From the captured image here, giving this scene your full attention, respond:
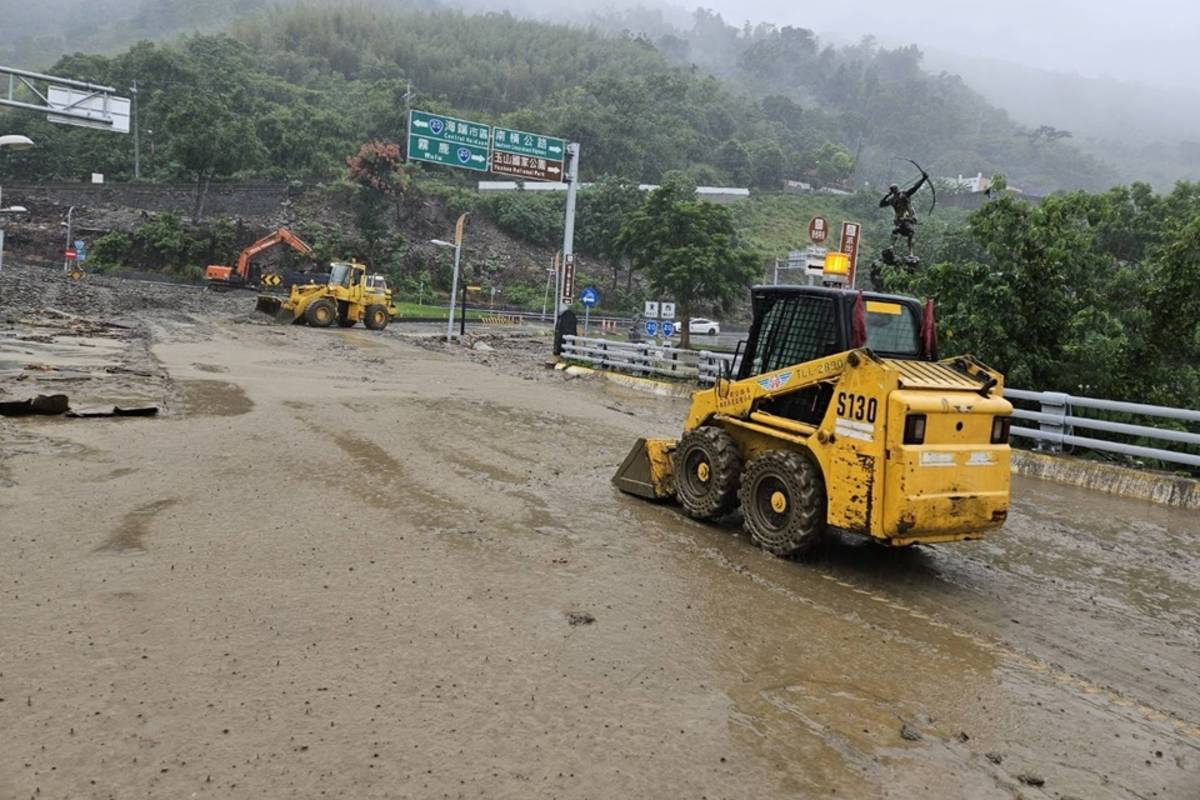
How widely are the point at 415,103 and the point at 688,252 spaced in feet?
216

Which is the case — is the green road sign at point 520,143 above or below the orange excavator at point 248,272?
above

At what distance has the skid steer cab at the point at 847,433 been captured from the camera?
246 inches

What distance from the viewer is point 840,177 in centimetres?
12006

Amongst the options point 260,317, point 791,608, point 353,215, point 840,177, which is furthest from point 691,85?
point 791,608

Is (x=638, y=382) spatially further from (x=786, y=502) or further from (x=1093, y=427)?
(x=786, y=502)

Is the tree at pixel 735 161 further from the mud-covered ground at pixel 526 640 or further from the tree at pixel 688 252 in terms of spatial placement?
the mud-covered ground at pixel 526 640

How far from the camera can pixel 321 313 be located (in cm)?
3309

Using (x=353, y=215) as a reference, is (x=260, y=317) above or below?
below

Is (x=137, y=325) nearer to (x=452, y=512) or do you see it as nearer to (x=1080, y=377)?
(x=452, y=512)

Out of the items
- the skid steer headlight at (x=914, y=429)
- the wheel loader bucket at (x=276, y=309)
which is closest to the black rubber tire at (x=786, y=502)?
the skid steer headlight at (x=914, y=429)

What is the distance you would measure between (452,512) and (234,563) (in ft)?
7.16

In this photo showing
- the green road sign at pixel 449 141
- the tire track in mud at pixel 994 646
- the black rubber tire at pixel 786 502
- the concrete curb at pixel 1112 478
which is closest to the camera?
the tire track in mud at pixel 994 646

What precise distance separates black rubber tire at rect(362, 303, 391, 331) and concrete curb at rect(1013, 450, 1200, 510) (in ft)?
89.0

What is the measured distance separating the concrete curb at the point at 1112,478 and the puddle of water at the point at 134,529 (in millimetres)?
10514
